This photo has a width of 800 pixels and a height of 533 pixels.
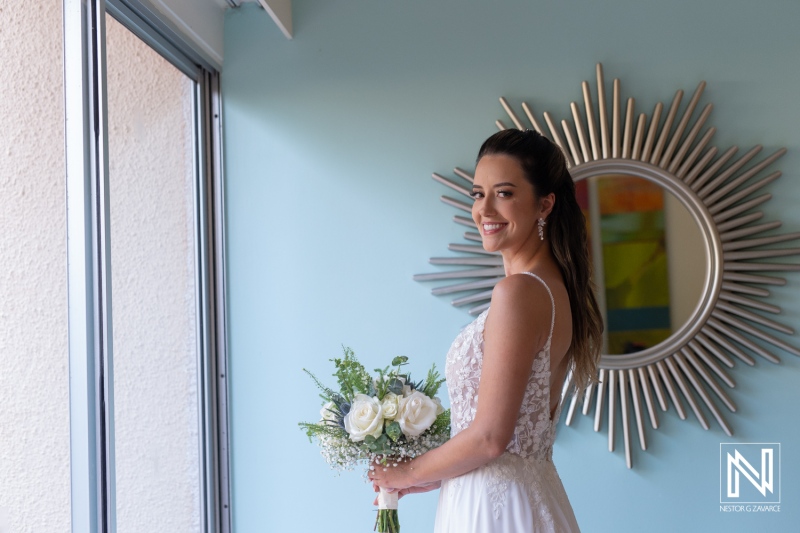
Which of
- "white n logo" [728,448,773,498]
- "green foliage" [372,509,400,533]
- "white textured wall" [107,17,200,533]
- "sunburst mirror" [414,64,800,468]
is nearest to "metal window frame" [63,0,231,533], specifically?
"white textured wall" [107,17,200,533]

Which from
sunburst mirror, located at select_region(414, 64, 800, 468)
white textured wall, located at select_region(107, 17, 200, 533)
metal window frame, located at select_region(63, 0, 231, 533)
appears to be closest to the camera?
metal window frame, located at select_region(63, 0, 231, 533)

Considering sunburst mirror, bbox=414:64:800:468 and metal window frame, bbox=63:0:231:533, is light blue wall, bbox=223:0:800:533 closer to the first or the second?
sunburst mirror, bbox=414:64:800:468

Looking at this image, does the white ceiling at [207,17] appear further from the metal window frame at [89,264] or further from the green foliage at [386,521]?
the green foliage at [386,521]

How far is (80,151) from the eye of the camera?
1.88 m

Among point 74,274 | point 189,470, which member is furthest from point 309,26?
point 189,470

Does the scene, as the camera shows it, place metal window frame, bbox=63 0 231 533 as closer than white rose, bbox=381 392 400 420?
No

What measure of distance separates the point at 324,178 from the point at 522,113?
696 millimetres

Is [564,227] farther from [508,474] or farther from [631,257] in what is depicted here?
[631,257]

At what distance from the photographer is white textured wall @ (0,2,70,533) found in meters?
1.64

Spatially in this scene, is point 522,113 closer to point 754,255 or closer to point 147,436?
point 754,255

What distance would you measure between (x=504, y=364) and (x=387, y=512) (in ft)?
1.50

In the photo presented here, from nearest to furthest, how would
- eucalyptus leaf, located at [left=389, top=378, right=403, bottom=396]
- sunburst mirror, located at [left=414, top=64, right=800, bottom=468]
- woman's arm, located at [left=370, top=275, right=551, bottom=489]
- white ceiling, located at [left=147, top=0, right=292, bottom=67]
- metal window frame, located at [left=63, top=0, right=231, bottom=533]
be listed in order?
woman's arm, located at [left=370, top=275, right=551, bottom=489], eucalyptus leaf, located at [left=389, top=378, right=403, bottom=396], metal window frame, located at [left=63, top=0, right=231, bottom=533], white ceiling, located at [left=147, top=0, right=292, bottom=67], sunburst mirror, located at [left=414, top=64, right=800, bottom=468]

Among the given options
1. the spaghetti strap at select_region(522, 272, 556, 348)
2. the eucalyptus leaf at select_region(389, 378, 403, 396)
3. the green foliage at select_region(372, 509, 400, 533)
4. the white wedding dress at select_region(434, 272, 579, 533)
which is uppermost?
the spaghetti strap at select_region(522, 272, 556, 348)

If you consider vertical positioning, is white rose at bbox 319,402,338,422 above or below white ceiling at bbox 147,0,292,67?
below
